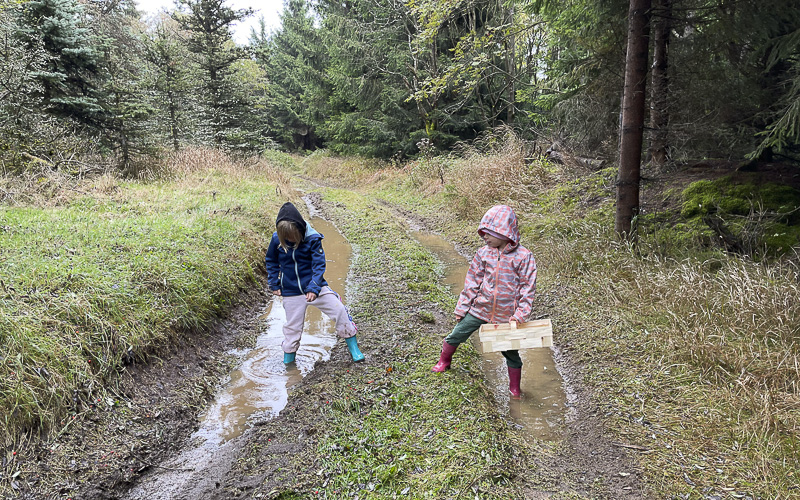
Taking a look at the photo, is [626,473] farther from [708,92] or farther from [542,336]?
[708,92]

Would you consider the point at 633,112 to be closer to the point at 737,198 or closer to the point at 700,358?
the point at 737,198

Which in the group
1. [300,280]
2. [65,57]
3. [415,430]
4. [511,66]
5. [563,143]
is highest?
[511,66]

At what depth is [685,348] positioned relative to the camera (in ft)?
13.7


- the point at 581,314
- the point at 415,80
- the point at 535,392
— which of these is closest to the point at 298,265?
the point at 535,392

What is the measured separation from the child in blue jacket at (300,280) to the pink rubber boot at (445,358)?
2.97 ft

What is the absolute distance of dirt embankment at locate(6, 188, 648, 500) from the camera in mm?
2900

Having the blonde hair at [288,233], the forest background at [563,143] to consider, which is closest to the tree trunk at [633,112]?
the forest background at [563,143]

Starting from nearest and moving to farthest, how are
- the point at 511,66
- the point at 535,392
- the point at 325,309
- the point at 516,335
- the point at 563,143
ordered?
the point at 516,335 → the point at 535,392 → the point at 325,309 → the point at 563,143 → the point at 511,66

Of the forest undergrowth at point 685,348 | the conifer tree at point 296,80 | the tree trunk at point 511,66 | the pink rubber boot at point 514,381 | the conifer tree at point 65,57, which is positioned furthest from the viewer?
the conifer tree at point 296,80

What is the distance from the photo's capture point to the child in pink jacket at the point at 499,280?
Answer: 3742 millimetres

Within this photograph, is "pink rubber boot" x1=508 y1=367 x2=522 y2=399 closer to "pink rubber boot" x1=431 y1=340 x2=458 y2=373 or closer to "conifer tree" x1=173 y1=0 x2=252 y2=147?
"pink rubber boot" x1=431 y1=340 x2=458 y2=373

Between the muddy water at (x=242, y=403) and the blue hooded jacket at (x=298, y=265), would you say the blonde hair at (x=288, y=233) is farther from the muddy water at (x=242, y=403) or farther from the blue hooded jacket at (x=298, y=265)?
the muddy water at (x=242, y=403)

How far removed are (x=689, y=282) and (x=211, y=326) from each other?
577 centimetres

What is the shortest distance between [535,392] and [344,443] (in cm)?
209
